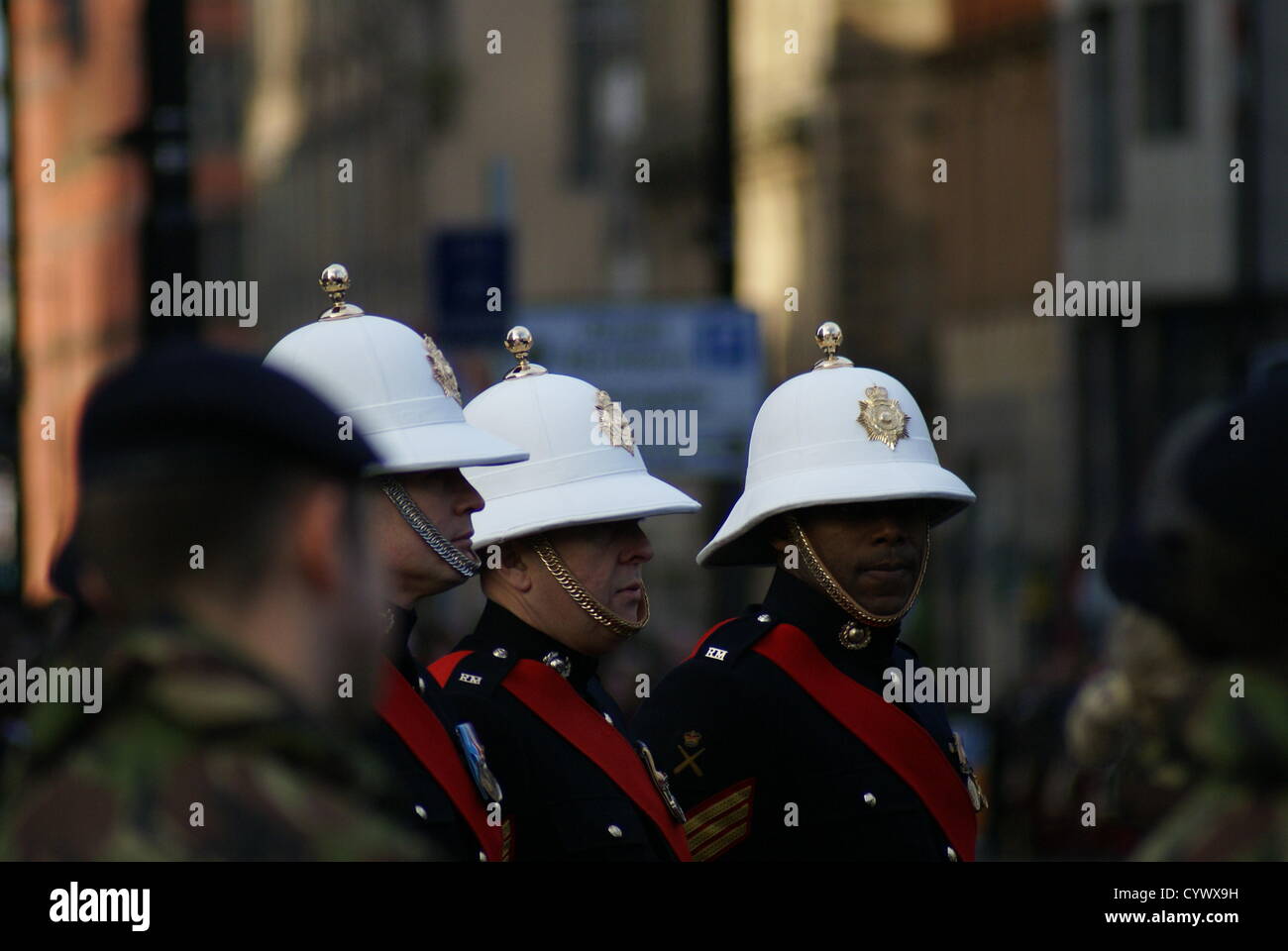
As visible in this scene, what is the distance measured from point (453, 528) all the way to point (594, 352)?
8.52m

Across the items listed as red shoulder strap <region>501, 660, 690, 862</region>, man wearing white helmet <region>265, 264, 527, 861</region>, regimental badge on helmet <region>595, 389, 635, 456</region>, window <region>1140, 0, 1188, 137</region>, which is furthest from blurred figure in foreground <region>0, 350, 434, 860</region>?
window <region>1140, 0, 1188, 137</region>

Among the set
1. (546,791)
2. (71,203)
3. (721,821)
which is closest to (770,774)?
(721,821)

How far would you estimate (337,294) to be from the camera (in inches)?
232

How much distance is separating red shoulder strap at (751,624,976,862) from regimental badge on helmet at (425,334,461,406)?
834 millimetres

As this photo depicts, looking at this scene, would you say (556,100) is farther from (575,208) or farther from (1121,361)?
(1121,361)

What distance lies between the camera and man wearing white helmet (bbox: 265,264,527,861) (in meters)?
5.08

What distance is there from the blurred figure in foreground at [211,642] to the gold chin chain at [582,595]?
2.89 meters

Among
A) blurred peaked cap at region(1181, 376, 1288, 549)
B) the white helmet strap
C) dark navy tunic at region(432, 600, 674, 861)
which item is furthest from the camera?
dark navy tunic at region(432, 600, 674, 861)

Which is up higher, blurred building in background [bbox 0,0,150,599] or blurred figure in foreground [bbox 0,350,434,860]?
blurred building in background [bbox 0,0,150,599]

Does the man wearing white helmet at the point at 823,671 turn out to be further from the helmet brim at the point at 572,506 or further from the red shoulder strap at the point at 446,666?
the red shoulder strap at the point at 446,666

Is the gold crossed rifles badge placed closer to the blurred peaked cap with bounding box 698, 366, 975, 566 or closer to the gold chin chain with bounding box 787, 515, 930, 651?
the gold chin chain with bounding box 787, 515, 930, 651

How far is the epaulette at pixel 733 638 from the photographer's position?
19.4 ft

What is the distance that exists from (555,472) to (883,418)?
725 mm
